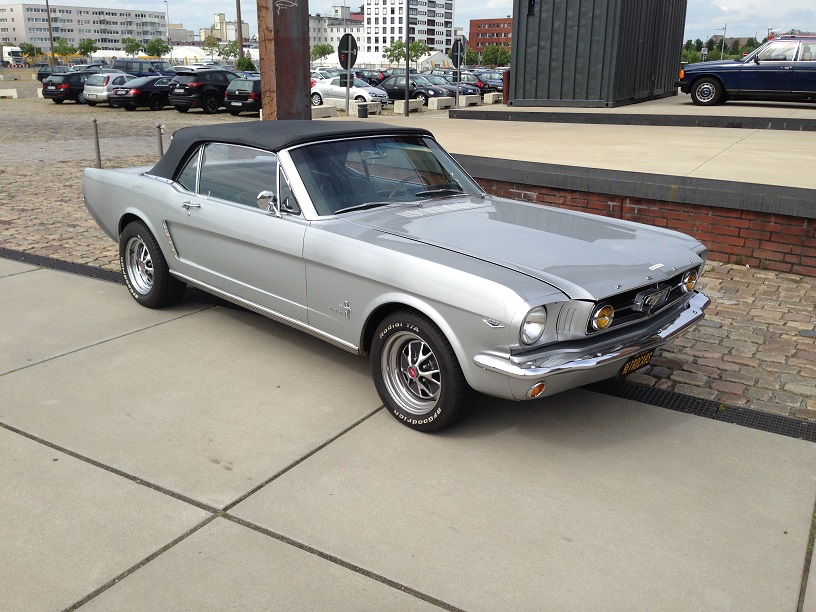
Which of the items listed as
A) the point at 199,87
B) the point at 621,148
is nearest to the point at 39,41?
the point at 199,87

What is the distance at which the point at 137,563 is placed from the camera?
3.02 m

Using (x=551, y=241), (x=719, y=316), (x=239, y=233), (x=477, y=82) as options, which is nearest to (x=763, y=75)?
(x=719, y=316)

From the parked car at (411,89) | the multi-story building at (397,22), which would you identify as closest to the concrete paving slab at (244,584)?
the parked car at (411,89)

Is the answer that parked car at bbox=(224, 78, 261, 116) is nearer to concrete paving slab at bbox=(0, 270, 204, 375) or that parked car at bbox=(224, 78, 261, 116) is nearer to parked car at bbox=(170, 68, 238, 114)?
parked car at bbox=(170, 68, 238, 114)

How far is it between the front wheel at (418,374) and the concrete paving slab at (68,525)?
1218 millimetres

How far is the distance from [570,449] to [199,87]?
25535mm

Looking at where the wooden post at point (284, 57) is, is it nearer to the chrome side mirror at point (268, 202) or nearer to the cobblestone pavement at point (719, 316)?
the cobblestone pavement at point (719, 316)

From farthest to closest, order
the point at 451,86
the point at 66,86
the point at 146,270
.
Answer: the point at 451,86 < the point at 66,86 < the point at 146,270

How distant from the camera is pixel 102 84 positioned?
2978 cm

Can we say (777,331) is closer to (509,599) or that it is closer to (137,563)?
(509,599)

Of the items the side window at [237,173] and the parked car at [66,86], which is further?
the parked car at [66,86]

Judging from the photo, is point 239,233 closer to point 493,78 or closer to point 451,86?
point 451,86

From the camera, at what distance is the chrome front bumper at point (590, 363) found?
11.6ft

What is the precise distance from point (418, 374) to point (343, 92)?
93.7ft
